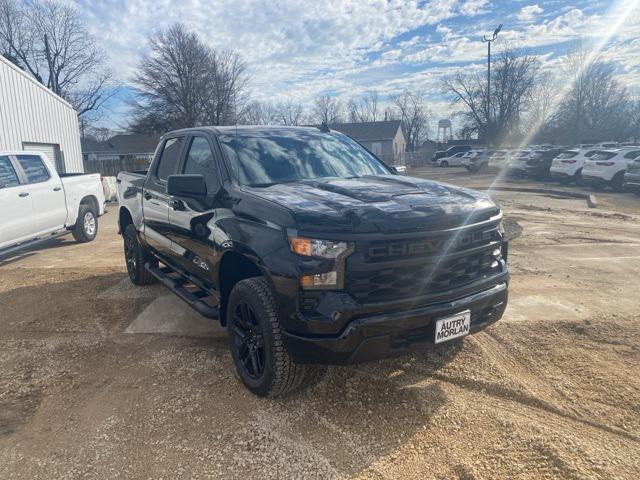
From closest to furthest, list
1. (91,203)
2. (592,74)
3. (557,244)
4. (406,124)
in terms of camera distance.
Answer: (557,244) → (91,203) → (592,74) → (406,124)

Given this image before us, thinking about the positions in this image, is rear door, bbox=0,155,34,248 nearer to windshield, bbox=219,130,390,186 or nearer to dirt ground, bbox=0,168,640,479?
dirt ground, bbox=0,168,640,479

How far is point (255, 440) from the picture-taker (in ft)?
9.73

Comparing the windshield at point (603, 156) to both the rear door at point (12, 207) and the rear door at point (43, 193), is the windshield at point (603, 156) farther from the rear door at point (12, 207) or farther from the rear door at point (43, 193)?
the rear door at point (12, 207)

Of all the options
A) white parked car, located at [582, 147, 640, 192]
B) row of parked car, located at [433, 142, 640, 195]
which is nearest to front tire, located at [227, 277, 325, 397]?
row of parked car, located at [433, 142, 640, 195]

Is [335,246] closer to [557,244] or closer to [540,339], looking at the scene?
[540,339]

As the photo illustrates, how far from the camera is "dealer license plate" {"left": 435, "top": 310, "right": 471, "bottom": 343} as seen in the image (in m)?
3.07

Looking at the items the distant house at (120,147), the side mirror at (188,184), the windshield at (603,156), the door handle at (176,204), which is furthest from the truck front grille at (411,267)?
the distant house at (120,147)

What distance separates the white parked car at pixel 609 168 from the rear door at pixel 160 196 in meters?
18.9

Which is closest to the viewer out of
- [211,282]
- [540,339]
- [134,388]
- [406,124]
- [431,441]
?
[431,441]

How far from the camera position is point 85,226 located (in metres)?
10.2

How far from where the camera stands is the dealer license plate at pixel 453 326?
3072 mm

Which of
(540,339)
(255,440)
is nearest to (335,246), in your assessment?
(255,440)

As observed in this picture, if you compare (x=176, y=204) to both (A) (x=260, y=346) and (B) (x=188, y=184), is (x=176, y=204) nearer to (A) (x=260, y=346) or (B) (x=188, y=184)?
(B) (x=188, y=184)

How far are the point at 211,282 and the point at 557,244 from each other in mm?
6872
